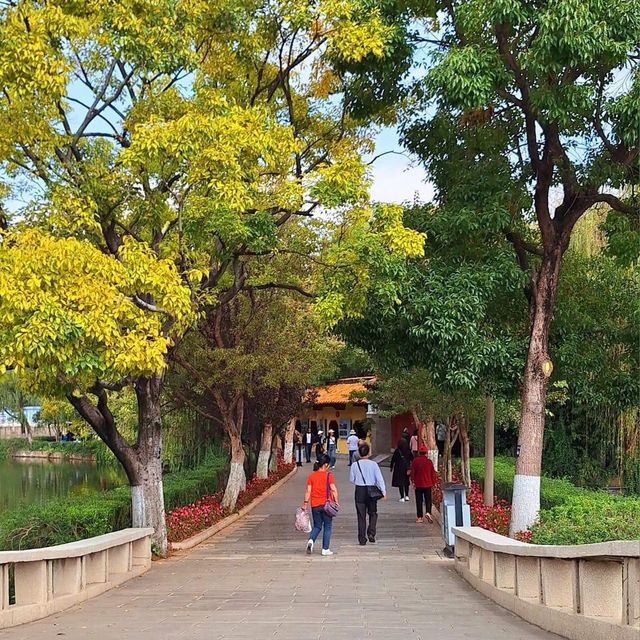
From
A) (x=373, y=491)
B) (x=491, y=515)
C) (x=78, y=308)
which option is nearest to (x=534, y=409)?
(x=373, y=491)

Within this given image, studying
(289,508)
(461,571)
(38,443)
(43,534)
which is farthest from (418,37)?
(38,443)

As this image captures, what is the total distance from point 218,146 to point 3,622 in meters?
6.64

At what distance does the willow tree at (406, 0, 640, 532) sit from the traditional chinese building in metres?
27.8

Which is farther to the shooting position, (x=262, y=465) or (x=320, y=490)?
(x=262, y=465)

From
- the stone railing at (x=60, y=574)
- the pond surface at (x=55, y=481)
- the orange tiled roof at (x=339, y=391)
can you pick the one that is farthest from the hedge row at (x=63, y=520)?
the orange tiled roof at (x=339, y=391)

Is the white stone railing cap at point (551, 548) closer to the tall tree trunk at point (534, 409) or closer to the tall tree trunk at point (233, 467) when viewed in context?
the tall tree trunk at point (534, 409)

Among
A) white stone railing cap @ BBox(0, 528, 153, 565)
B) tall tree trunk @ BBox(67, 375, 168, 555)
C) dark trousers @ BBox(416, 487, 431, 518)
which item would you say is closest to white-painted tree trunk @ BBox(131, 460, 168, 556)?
tall tree trunk @ BBox(67, 375, 168, 555)

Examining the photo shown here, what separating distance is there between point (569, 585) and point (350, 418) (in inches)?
1800

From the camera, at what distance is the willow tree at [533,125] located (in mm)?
12328

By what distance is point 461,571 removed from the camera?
12336 mm

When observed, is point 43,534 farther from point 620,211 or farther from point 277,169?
point 620,211

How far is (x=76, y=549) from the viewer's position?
9.70 meters

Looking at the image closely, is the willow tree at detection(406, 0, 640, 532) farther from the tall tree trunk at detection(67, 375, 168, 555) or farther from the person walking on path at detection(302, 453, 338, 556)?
the tall tree trunk at detection(67, 375, 168, 555)

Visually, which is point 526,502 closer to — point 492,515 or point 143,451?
point 492,515
